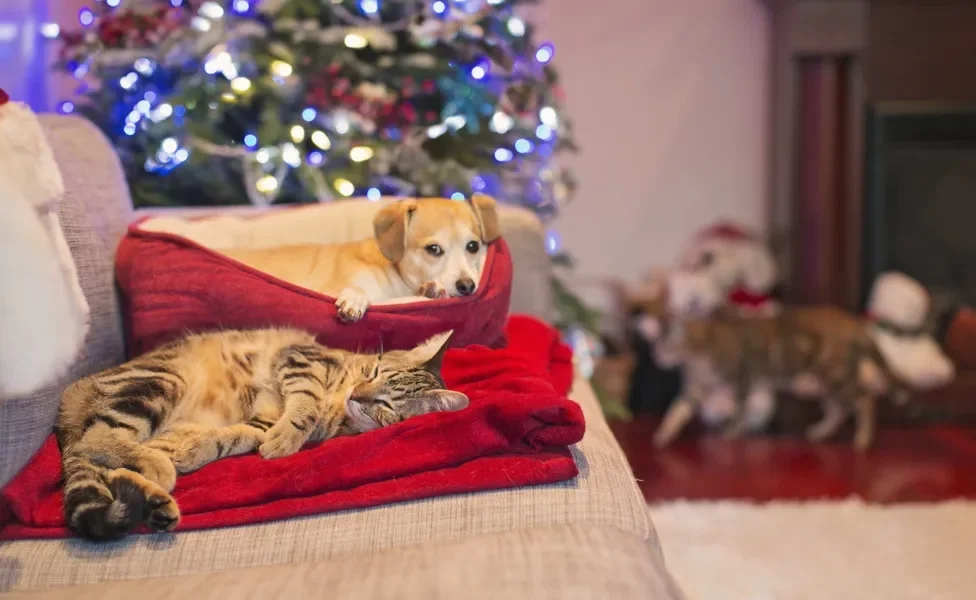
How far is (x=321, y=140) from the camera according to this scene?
2588mm

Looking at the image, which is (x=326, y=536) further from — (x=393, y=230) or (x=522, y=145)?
(x=522, y=145)

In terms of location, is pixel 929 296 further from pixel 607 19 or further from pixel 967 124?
pixel 607 19

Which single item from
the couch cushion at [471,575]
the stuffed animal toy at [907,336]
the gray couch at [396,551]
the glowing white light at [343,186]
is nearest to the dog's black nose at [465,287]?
the gray couch at [396,551]

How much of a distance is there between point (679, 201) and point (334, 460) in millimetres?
3006

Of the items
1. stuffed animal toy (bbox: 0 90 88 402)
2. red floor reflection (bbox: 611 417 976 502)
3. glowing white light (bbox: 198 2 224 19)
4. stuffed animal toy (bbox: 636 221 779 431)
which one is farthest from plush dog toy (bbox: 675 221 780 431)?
stuffed animal toy (bbox: 0 90 88 402)

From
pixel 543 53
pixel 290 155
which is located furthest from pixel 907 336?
pixel 290 155

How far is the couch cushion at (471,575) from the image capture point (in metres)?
1.02

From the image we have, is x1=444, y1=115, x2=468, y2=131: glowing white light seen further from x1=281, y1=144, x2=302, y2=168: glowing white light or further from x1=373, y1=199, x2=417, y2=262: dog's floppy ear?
x1=373, y1=199, x2=417, y2=262: dog's floppy ear

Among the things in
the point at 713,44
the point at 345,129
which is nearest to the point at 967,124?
the point at 713,44

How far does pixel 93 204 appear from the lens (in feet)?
5.79

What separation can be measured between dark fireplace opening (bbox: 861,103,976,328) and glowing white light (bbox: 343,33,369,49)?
2234 millimetres

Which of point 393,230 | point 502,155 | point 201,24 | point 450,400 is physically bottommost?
point 450,400

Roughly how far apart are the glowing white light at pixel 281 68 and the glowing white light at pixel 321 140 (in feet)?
0.66

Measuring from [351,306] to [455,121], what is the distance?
4.16 feet
